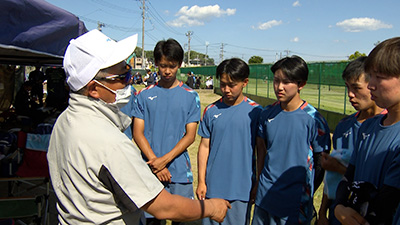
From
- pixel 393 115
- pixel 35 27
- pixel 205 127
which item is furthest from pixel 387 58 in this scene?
pixel 35 27

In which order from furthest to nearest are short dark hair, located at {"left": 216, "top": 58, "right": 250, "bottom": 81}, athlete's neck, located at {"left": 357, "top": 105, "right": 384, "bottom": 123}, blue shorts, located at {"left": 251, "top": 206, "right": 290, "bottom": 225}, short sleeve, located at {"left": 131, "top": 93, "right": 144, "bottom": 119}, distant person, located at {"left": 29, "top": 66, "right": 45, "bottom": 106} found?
1. distant person, located at {"left": 29, "top": 66, "right": 45, "bottom": 106}
2. short sleeve, located at {"left": 131, "top": 93, "right": 144, "bottom": 119}
3. short dark hair, located at {"left": 216, "top": 58, "right": 250, "bottom": 81}
4. blue shorts, located at {"left": 251, "top": 206, "right": 290, "bottom": 225}
5. athlete's neck, located at {"left": 357, "top": 105, "right": 384, "bottom": 123}

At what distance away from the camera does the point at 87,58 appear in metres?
1.57

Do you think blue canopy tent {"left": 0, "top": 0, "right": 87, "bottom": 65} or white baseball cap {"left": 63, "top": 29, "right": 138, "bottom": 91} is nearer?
white baseball cap {"left": 63, "top": 29, "right": 138, "bottom": 91}

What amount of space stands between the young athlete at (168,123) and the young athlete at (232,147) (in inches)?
9.9

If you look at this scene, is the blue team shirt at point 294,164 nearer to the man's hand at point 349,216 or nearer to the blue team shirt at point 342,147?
the blue team shirt at point 342,147

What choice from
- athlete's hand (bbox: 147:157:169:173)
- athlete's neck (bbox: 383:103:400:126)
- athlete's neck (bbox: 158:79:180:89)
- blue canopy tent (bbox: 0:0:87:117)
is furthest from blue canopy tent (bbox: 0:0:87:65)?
athlete's neck (bbox: 383:103:400:126)

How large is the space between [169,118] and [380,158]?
1.95m

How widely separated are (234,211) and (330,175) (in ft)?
3.02

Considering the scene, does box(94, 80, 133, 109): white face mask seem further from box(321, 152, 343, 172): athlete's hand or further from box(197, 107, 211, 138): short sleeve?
box(321, 152, 343, 172): athlete's hand

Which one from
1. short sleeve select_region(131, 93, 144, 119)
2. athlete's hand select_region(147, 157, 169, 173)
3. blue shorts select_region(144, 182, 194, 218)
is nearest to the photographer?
athlete's hand select_region(147, 157, 169, 173)

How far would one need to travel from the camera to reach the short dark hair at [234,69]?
2.74 m

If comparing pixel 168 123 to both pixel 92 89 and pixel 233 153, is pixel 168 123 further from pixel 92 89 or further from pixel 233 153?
pixel 92 89

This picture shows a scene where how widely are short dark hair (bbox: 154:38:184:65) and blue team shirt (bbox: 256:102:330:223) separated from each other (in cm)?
128

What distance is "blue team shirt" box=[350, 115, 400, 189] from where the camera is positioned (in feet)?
4.28
